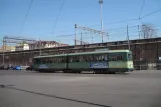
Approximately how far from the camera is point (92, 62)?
38469 millimetres

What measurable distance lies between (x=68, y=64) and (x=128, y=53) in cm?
1172

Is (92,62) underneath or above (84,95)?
above

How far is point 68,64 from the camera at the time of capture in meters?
43.0

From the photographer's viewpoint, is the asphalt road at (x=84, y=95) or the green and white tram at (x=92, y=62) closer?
the asphalt road at (x=84, y=95)

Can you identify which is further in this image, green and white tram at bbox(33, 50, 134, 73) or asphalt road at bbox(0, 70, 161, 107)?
green and white tram at bbox(33, 50, 134, 73)

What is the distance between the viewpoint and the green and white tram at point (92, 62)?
3482 cm

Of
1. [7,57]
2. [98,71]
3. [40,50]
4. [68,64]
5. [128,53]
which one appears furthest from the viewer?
[7,57]

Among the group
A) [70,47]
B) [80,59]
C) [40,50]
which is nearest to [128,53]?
[80,59]

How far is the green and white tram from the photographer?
34.8 meters

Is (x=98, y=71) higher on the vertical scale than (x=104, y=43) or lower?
lower

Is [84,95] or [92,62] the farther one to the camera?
[92,62]

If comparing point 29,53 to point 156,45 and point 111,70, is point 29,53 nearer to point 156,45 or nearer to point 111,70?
point 156,45

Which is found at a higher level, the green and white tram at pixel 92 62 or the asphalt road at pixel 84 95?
the green and white tram at pixel 92 62

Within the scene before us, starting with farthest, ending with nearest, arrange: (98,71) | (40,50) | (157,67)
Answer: (40,50)
(157,67)
(98,71)
